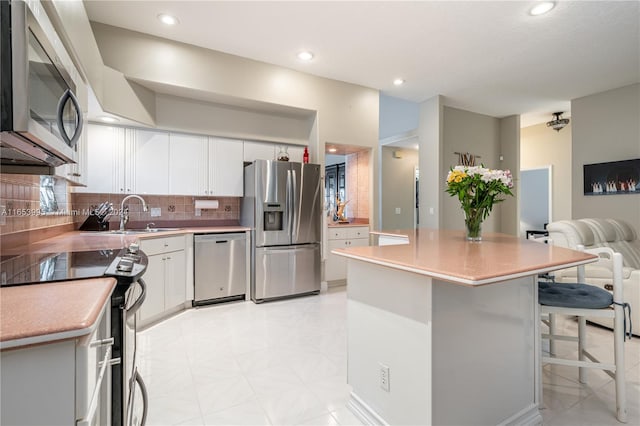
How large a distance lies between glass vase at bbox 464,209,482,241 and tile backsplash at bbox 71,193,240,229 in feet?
9.53

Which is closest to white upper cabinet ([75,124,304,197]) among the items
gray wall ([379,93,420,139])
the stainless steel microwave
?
the stainless steel microwave

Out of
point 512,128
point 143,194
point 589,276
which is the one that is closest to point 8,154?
point 143,194

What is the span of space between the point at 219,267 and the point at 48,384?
2956 millimetres

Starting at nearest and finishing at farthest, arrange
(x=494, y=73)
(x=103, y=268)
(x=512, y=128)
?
(x=103, y=268)
(x=494, y=73)
(x=512, y=128)

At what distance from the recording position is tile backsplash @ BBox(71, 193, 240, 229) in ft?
10.7

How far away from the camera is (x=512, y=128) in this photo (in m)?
5.90

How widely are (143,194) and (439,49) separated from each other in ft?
12.2

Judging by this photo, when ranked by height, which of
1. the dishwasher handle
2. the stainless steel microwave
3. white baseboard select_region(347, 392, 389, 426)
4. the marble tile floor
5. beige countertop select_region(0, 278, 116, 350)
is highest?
the stainless steel microwave

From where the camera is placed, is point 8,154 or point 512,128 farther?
point 512,128

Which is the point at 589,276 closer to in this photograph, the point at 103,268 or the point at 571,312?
the point at 571,312

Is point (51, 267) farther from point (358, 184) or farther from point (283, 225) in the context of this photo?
point (358, 184)

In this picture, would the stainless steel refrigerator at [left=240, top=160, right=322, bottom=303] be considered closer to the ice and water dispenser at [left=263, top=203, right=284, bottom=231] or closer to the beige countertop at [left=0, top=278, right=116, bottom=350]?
the ice and water dispenser at [left=263, top=203, right=284, bottom=231]

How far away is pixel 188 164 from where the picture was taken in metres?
3.59

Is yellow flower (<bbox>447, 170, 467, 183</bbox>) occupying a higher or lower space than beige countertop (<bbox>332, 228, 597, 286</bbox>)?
higher
